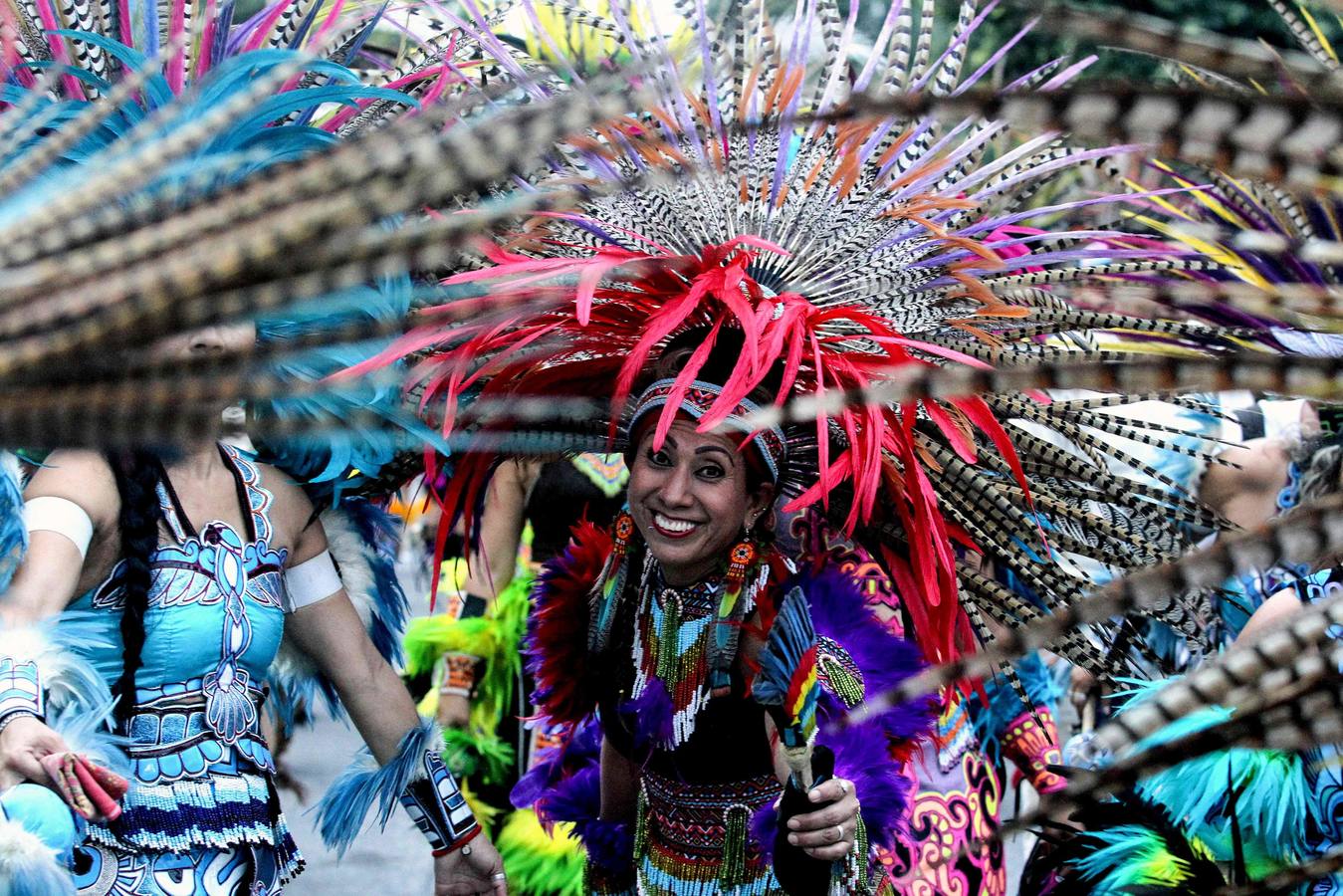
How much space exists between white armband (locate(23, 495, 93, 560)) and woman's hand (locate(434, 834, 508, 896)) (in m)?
1.04

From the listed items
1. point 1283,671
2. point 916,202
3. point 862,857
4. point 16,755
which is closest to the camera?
point 1283,671

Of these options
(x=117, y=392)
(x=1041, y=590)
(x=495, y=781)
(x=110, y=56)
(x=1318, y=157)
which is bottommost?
Answer: (x=495, y=781)

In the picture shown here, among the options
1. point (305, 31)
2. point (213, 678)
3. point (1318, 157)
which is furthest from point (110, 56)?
point (1318, 157)

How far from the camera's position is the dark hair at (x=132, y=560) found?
264cm

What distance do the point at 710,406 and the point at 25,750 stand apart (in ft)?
4.19

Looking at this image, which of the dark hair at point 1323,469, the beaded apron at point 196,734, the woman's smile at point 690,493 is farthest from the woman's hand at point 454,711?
the dark hair at point 1323,469

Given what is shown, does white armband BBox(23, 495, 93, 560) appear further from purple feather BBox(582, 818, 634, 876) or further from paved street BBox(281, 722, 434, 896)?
paved street BBox(281, 722, 434, 896)

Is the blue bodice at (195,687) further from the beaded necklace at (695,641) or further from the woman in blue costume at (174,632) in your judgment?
the beaded necklace at (695,641)

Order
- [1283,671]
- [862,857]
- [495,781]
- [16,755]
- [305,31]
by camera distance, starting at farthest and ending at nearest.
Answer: [495,781] < [305,31] < [862,857] < [16,755] < [1283,671]

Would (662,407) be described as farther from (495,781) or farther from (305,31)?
(495,781)

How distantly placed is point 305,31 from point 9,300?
2.31 m

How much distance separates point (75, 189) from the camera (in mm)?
962

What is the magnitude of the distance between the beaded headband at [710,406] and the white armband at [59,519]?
1.02 meters

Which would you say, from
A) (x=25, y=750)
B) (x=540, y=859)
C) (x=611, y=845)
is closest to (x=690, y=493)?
(x=611, y=845)
